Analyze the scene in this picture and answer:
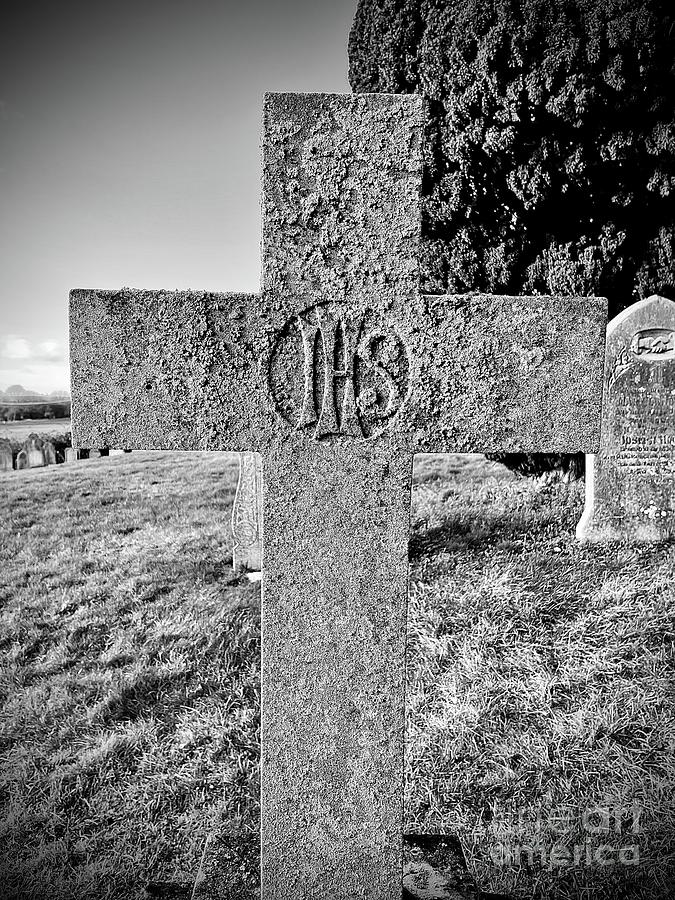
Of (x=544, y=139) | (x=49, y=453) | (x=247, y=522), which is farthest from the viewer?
(x=49, y=453)

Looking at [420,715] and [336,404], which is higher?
[336,404]

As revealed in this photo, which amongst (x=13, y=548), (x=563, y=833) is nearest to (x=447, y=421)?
(x=563, y=833)

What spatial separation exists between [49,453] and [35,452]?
0.27 metres

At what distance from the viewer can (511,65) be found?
6.27m

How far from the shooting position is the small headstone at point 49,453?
12719mm

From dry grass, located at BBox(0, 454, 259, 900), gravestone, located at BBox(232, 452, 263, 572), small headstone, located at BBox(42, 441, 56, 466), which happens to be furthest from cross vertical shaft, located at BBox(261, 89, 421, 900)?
small headstone, located at BBox(42, 441, 56, 466)

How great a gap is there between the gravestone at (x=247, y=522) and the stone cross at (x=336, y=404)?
3884mm

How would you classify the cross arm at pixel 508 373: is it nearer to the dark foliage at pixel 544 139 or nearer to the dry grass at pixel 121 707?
the dry grass at pixel 121 707

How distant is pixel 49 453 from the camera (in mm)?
12805

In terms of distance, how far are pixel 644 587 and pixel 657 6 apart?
5.88 m

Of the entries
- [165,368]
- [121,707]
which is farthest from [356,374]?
[121,707]

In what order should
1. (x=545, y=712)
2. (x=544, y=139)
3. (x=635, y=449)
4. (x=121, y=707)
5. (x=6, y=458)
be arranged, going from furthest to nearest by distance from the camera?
(x=6, y=458) → (x=544, y=139) → (x=635, y=449) → (x=121, y=707) → (x=545, y=712)

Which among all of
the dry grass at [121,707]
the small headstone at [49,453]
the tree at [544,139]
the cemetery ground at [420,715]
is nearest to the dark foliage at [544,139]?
the tree at [544,139]

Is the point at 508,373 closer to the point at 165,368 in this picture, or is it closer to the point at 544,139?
the point at 165,368
